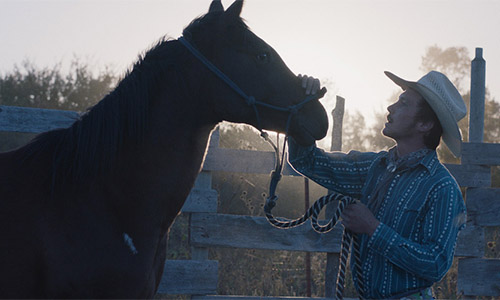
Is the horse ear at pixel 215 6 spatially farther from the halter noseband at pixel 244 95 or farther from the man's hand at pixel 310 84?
the man's hand at pixel 310 84

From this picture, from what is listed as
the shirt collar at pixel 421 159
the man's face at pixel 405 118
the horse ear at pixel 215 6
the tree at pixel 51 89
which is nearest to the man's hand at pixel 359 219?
the shirt collar at pixel 421 159

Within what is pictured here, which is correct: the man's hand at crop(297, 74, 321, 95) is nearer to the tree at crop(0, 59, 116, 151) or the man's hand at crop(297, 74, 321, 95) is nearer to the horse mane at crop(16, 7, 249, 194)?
the horse mane at crop(16, 7, 249, 194)

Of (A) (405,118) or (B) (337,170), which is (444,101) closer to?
(A) (405,118)

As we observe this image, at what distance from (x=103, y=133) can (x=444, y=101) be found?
181 centimetres

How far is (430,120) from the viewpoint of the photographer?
2.77 m

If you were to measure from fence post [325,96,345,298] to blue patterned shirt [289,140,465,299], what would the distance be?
2.16 m

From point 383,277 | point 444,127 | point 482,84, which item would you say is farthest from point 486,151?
point 383,277

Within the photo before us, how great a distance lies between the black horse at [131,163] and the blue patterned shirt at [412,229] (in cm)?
54

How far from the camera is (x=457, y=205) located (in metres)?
2.49

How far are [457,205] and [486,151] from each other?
10.8 feet

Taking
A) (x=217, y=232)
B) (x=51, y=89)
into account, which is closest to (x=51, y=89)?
(x=51, y=89)

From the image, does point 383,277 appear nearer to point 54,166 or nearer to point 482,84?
point 54,166

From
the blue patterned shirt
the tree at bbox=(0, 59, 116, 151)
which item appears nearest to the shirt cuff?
the blue patterned shirt

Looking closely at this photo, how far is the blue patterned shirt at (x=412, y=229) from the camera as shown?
2.39m
